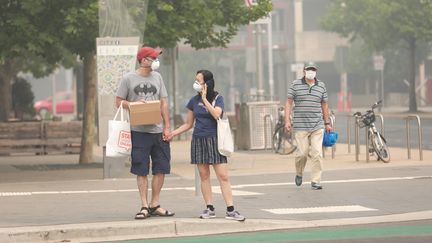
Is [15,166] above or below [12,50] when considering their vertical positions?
below

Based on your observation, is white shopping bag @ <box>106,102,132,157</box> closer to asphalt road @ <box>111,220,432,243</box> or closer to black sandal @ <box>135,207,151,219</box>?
black sandal @ <box>135,207,151,219</box>

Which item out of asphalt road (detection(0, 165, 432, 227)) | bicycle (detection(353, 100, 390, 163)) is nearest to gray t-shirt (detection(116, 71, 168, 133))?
asphalt road (detection(0, 165, 432, 227))

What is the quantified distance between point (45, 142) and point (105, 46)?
1048 cm

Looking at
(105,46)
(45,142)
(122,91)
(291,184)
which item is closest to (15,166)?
(45,142)

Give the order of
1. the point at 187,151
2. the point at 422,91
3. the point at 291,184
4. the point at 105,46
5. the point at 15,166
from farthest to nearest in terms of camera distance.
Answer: the point at 422,91 < the point at 187,151 < the point at 15,166 < the point at 105,46 < the point at 291,184

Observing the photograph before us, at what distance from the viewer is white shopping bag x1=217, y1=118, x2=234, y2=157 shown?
10875 mm

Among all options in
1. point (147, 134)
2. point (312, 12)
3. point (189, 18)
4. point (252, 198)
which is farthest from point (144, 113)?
point (312, 12)

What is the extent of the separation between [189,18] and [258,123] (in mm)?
7150

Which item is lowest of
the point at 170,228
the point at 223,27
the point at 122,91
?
the point at 170,228

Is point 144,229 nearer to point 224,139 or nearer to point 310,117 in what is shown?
point 224,139

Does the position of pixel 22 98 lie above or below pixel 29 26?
below

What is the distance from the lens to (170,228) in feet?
35.1

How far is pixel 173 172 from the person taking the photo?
746 inches

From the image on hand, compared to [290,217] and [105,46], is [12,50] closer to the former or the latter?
[105,46]
